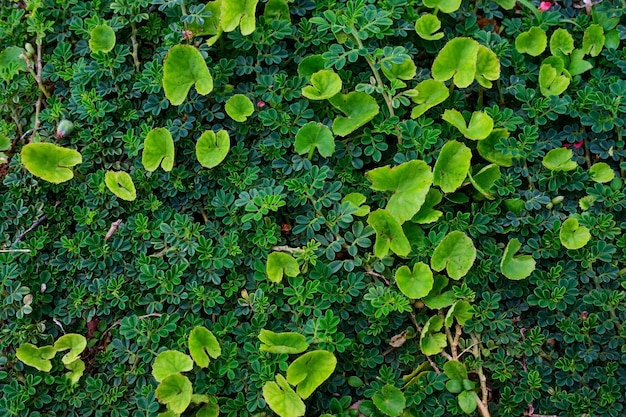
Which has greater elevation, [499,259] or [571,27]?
[571,27]

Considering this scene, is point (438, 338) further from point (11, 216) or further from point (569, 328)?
point (11, 216)

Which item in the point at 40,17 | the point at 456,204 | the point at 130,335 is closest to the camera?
the point at 130,335

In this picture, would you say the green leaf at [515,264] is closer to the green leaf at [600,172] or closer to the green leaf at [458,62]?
the green leaf at [600,172]

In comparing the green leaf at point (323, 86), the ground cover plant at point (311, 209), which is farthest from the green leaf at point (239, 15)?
the green leaf at point (323, 86)

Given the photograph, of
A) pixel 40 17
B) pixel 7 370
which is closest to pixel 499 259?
pixel 7 370

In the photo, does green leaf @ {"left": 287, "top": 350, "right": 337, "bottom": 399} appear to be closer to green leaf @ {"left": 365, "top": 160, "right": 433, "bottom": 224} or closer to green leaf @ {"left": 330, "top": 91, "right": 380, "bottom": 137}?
green leaf @ {"left": 365, "top": 160, "right": 433, "bottom": 224}

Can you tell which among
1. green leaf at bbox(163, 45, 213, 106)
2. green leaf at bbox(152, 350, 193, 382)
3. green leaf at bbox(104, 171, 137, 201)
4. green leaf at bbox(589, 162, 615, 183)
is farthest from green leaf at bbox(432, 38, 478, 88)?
green leaf at bbox(152, 350, 193, 382)
